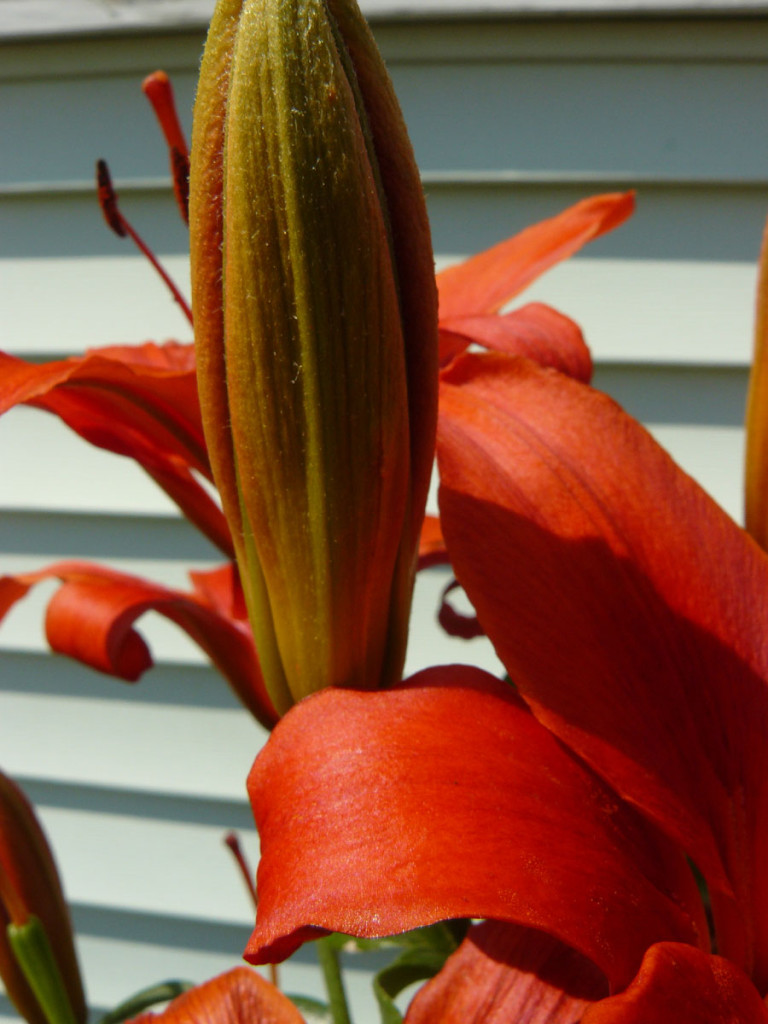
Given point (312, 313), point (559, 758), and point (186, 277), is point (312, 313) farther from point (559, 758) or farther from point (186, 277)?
point (186, 277)

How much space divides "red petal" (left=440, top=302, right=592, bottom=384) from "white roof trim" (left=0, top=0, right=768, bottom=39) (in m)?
0.77

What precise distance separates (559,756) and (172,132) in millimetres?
289

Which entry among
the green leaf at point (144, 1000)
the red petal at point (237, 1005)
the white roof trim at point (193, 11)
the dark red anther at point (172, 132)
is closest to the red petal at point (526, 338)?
the dark red anther at point (172, 132)

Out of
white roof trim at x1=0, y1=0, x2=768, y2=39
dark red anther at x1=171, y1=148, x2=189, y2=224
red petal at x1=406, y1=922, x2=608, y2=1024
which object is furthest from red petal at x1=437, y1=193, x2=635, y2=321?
white roof trim at x1=0, y1=0, x2=768, y2=39

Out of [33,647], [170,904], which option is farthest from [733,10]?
[170,904]

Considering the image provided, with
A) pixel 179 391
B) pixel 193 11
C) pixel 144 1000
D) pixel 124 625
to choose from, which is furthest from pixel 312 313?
pixel 193 11

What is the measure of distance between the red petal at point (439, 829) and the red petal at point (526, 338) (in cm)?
13

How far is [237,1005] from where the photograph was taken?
305 millimetres

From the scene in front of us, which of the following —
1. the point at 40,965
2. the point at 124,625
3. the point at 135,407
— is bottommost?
the point at 40,965

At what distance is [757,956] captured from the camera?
29cm

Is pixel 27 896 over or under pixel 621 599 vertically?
under

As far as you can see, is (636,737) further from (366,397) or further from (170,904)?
(170,904)

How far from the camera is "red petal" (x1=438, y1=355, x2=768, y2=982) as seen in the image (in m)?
0.25

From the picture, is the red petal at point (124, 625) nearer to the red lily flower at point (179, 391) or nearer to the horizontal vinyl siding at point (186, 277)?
the red lily flower at point (179, 391)
